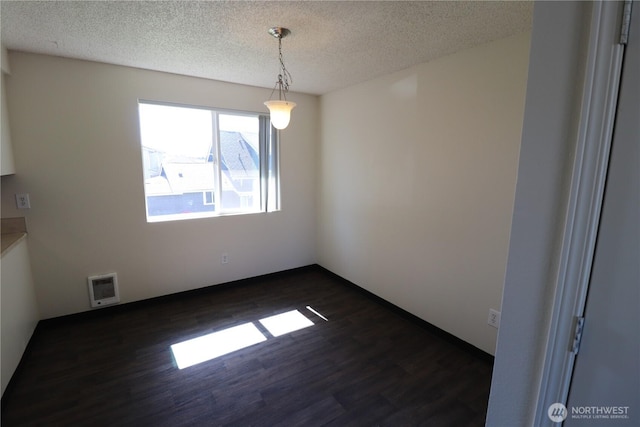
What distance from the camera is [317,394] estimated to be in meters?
2.12

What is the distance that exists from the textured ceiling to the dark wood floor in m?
2.46

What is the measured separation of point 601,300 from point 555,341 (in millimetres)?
174

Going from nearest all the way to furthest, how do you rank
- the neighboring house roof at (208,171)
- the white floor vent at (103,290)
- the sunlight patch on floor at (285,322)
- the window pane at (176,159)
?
the sunlight patch on floor at (285,322) < the white floor vent at (103,290) < the window pane at (176,159) < the neighboring house roof at (208,171)

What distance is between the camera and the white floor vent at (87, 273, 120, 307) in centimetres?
303

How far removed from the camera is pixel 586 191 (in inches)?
32.9

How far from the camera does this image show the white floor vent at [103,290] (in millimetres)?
3027

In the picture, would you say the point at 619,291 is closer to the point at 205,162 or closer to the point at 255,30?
the point at 255,30

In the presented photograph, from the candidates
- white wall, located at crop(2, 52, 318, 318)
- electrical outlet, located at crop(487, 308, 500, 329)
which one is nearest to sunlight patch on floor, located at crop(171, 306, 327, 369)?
white wall, located at crop(2, 52, 318, 318)

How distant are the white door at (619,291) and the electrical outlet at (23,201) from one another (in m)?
3.83

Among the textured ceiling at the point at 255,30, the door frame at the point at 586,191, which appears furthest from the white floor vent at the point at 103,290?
the door frame at the point at 586,191

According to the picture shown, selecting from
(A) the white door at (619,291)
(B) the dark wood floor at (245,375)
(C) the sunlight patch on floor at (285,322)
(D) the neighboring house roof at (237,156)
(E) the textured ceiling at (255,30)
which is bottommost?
(B) the dark wood floor at (245,375)

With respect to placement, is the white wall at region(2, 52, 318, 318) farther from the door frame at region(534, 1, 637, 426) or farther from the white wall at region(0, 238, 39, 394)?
the door frame at region(534, 1, 637, 426)

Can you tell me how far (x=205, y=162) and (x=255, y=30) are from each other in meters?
1.86

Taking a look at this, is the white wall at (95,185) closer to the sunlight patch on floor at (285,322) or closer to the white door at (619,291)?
the sunlight patch on floor at (285,322)
